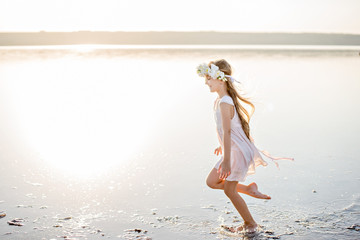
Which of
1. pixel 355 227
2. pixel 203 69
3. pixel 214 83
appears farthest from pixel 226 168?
pixel 355 227

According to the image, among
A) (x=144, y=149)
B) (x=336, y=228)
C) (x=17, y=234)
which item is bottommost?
(x=336, y=228)

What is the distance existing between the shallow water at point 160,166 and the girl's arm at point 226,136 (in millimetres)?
539

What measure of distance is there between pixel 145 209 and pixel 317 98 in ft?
28.3

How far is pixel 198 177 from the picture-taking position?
6.03 m

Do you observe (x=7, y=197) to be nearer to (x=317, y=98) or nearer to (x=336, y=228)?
(x=336, y=228)

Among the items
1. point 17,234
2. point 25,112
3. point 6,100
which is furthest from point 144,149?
point 6,100

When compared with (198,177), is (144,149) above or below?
above

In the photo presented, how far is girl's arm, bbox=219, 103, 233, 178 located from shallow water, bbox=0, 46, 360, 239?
21.2 inches

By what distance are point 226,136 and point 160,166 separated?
2389 millimetres

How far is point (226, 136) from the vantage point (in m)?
4.27

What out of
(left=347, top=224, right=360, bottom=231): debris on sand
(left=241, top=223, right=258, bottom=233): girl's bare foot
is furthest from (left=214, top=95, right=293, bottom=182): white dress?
(left=347, top=224, right=360, bottom=231): debris on sand

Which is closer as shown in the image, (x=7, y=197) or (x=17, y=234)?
(x=17, y=234)

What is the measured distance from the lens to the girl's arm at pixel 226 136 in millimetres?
4266

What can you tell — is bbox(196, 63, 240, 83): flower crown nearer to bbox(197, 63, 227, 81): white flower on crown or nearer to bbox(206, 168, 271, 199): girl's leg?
bbox(197, 63, 227, 81): white flower on crown
